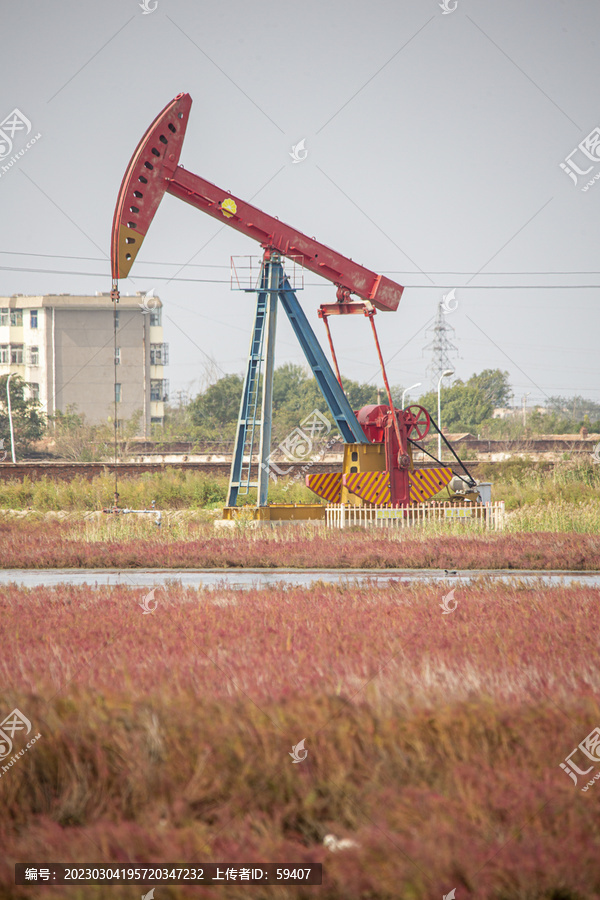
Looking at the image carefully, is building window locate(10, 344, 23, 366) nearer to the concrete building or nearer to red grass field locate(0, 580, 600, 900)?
the concrete building

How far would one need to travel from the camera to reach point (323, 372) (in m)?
20.5

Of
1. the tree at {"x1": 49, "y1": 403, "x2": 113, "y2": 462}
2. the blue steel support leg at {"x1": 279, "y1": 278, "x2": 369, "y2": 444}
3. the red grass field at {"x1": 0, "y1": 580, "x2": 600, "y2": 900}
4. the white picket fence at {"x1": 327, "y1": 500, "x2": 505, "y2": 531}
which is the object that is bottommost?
the white picket fence at {"x1": 327, "y1": 500, "x2": 505, "y2": 531}

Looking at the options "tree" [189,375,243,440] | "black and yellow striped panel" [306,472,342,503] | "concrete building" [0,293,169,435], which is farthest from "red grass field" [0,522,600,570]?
"concrete building" [0,293,169,435]

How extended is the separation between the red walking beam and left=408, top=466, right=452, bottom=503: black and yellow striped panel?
4.99 m

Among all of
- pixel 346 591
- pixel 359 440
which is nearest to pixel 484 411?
pixel 359 440

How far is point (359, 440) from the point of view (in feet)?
67.7

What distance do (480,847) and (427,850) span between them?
209mm

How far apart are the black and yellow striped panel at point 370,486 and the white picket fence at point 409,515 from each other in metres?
0.23

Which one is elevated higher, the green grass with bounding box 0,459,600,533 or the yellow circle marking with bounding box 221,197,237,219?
the yellow circle marking with bounding box 221,197,237,219

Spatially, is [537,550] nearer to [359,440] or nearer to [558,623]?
[359,440]

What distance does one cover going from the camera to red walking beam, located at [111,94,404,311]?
56.3 feet

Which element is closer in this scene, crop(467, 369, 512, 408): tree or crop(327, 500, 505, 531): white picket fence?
crop(327, 500, 505, 531): white picket fence

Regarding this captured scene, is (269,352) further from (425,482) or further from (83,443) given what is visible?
(83,443)

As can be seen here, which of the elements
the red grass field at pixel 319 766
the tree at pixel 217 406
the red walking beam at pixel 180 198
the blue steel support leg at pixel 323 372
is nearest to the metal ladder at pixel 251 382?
the blue steel support leg at pixel 323 372
